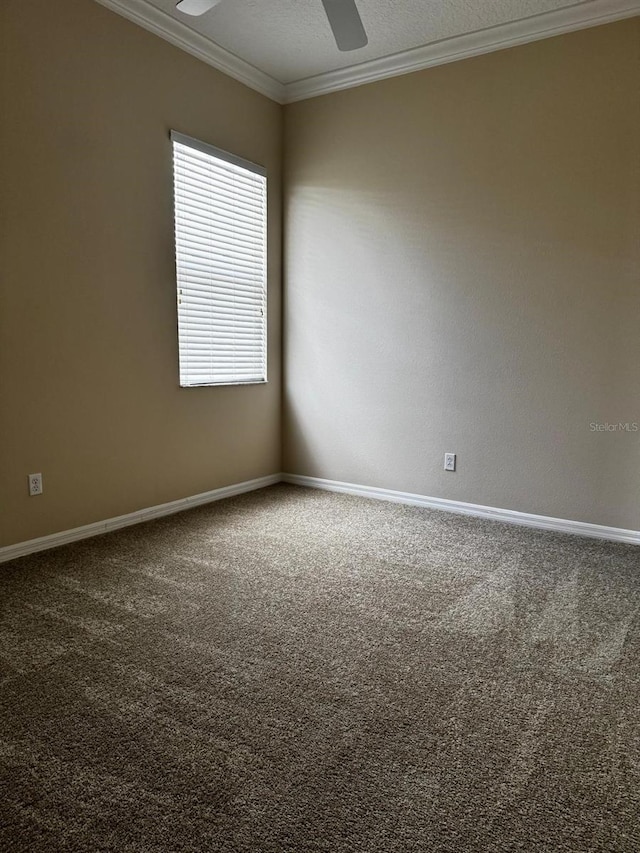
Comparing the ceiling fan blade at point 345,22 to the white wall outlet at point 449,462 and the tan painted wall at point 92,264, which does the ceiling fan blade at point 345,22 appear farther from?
the white wall outlet at point 449,462

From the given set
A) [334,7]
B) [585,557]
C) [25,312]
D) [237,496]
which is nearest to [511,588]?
[585,557]

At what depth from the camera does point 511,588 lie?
2.56 m

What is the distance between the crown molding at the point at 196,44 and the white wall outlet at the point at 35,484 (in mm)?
2456

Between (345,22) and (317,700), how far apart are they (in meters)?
2.34

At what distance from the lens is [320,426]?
14.0 ft

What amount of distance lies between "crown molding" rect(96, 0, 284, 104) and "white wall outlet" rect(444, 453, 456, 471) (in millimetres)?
2892

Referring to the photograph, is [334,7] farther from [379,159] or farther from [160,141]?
[379,159]

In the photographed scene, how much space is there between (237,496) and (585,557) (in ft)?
7.54

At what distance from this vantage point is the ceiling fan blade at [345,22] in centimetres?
194

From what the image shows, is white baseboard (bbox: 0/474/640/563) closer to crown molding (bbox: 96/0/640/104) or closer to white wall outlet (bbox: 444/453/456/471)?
white wall outlet (bbox: 444/453/456/471)

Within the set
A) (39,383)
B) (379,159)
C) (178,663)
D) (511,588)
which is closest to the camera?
(178,663)

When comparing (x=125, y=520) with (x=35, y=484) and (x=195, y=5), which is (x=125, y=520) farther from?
(x=195, y=5)

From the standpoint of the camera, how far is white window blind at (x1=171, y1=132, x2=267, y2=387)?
3.49 m

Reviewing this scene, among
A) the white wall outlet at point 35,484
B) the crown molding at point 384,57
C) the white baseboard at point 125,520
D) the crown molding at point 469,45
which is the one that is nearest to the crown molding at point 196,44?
the crown molding at point 384,57
